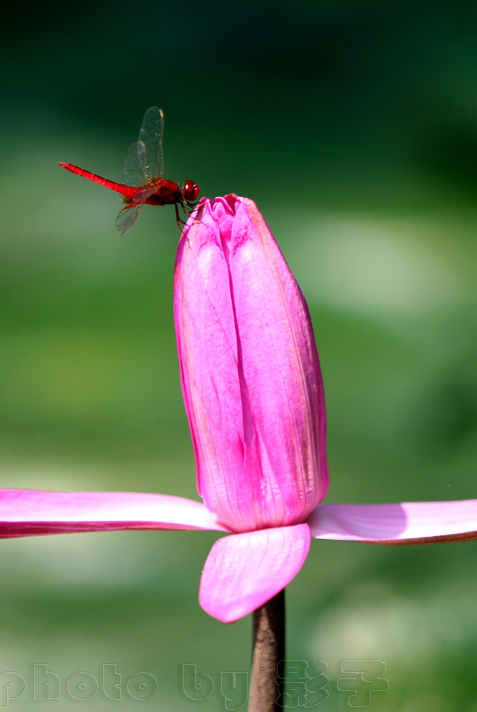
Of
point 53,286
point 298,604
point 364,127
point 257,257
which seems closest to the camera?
point 257,257

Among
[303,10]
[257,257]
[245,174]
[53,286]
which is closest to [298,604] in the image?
[257,257]

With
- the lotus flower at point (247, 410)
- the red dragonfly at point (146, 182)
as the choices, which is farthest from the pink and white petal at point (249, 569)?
the red dragonfly at point (146, 182)

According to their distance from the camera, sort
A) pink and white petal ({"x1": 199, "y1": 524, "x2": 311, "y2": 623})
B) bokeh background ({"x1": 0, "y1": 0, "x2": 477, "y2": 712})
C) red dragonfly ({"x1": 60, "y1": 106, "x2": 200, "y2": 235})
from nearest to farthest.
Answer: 1. pink and white petal ({"x1": 199, "y1": 524, "x2": 311, "y2": 623})
2. red dragonfly ({"x1": 60, "y1": 106, "x2": 200, "y2": 235})
3. bokeh background ({"x1": 0, "y1": 0, "x2": 477, "y2": 712})

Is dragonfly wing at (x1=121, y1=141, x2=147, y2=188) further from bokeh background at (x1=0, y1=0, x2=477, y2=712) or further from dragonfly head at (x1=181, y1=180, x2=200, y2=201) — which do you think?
bokeh background at (x1=0, y1=0, x2=477, y2=712)

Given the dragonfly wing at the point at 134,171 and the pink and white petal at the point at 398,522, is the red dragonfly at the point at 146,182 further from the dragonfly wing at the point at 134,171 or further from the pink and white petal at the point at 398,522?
A: the pink and white petal at the point at 398,522

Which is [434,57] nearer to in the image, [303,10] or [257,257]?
[303,10]

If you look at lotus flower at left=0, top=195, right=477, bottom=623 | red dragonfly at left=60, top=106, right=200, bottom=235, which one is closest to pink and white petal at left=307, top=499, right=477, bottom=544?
lotus flower at left=0, top=195, right=477, bottom=623
